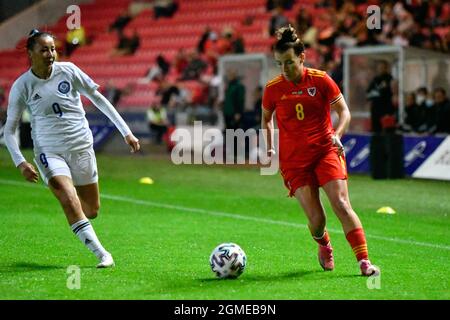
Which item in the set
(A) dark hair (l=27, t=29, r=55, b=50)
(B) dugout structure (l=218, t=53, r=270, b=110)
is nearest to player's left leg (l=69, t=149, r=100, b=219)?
(A) dark hair (l=27, t=29, r=55, b=50)

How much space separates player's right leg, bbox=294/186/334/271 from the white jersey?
5.67 ft

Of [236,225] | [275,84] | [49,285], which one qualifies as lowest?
[236,225]

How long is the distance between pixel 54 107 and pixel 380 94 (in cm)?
1218

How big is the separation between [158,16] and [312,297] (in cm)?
2867

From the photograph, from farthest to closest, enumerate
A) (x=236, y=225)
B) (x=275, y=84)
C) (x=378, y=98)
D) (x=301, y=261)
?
(x=378, y=98), (x=236, y=225), (x=301, y=261), (x=275, y=84)

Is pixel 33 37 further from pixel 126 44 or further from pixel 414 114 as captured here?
pixel 126 44

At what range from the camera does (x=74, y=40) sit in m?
35.2

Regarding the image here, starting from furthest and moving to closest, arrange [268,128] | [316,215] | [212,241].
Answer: [212,241] → [268,128] → [316,215]

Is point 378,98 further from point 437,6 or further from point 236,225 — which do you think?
point 236,225

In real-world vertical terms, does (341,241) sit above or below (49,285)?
below

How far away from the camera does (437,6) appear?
2389 cm

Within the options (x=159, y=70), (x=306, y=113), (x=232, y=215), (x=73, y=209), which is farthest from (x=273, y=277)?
(x=159, y=70)

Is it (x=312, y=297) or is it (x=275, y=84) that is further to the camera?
(x=275, y=84)
